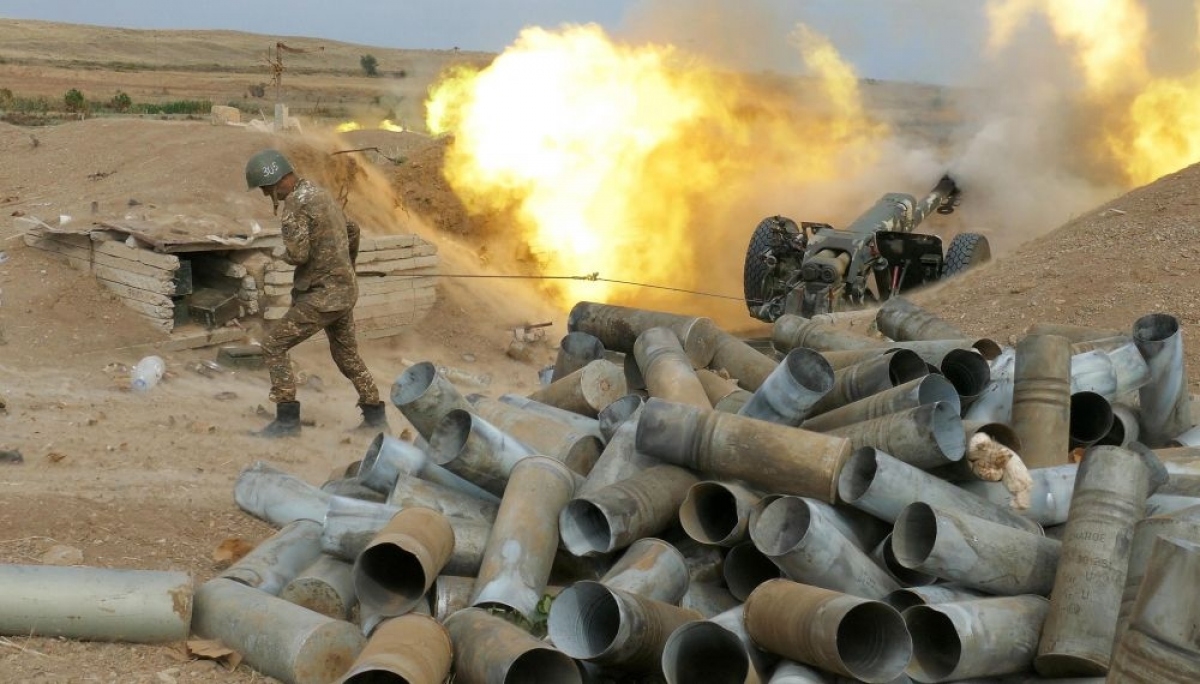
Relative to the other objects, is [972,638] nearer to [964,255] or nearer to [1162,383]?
[1162,383]

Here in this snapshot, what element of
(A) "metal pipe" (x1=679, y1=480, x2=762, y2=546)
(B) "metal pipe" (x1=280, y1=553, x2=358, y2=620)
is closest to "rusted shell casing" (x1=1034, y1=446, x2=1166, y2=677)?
(A) "metal pipe" (x1=679, y1=480, x2=762, y2=546)

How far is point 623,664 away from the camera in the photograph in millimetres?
4297

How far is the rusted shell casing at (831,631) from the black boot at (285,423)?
5.57 m

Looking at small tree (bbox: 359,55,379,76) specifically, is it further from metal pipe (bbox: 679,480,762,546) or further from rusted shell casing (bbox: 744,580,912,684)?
rusted shell casing (bbox: 744,580,912,684)

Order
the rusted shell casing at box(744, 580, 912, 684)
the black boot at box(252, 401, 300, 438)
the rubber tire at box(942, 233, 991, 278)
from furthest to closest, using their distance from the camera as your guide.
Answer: the rubber tire at box(942, 233, 991, 278), the black boot at box(252, 401, 300, 438), the rusted shell casing at box(744, 580, 912, 684)

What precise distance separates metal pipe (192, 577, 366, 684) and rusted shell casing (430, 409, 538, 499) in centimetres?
97

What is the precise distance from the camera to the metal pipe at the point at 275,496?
621cm

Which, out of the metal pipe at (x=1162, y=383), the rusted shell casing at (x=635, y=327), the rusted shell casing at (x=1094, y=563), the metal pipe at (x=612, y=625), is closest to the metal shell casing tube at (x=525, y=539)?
the metal pipe at (x=612, y=625)

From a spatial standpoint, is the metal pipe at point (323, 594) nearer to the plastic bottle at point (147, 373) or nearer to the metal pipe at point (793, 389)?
the metal pipe at point (793, 389)

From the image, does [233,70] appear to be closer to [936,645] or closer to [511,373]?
[511,373]

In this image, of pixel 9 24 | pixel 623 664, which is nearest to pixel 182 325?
pixel 623 664

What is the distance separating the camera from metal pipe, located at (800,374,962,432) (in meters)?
5.39

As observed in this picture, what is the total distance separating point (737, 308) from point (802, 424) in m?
13.1

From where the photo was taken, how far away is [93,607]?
4621 mm
